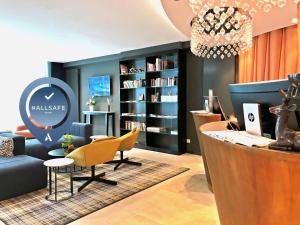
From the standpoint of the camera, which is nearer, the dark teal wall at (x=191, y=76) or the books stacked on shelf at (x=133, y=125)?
the dark teal wall at (x=191, y=76)

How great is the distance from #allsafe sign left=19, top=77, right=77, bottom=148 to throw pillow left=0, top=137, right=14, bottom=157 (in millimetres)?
551

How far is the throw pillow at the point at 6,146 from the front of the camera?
3.79 meters

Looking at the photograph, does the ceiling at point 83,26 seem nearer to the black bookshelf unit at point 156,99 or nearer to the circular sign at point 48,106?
the black bookshelf unit at point 156,99

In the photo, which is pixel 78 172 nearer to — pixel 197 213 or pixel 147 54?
pixel 197 213

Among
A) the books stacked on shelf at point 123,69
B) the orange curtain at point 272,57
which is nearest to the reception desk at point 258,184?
the orange curtain at point 272,57

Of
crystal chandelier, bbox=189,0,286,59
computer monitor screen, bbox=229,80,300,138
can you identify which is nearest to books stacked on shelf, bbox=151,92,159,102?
crystal chandelier, bbox=189,0,286,59

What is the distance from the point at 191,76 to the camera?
18.9ft

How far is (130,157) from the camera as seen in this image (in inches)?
215

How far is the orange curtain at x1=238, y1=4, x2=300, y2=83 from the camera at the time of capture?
4.00 meters

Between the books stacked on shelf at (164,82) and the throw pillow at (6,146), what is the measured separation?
11.3 ft

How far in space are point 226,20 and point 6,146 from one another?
149 inches

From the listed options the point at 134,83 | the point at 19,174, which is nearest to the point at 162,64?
the point at 134,83

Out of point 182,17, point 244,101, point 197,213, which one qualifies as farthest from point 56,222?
point 182,17

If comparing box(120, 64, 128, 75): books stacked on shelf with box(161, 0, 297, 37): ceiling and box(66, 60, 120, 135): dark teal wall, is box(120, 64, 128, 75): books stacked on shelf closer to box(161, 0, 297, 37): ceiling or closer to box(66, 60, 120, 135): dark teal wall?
box(66, 60, 120, 135): dark teal wall
